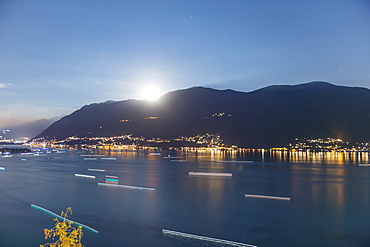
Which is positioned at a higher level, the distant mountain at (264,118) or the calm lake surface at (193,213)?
the distant mountain at (264,118)

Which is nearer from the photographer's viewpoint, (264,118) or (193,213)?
(193,213)

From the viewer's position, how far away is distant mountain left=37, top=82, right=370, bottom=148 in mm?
122812

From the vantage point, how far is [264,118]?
478 ft

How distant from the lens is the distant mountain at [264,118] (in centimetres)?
12281

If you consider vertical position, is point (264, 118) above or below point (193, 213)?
above

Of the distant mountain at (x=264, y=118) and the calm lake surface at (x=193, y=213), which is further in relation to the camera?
the distant mountain at (x=264, y=118)

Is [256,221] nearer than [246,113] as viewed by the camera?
Yes

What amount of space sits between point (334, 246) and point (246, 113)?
151 metres

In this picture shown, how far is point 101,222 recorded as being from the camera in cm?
1401

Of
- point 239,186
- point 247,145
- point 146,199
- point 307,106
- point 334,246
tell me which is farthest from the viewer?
point 307,106

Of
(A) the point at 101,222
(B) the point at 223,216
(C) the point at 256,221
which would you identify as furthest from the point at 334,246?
(A) the point at 101,222

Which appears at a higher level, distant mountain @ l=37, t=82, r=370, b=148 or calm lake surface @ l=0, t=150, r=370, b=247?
distant mountain @ l=37, t=82, r=370, b=148

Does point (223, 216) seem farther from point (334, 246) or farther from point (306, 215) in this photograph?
point (334, 246)

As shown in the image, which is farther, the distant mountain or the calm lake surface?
the distant mountain
